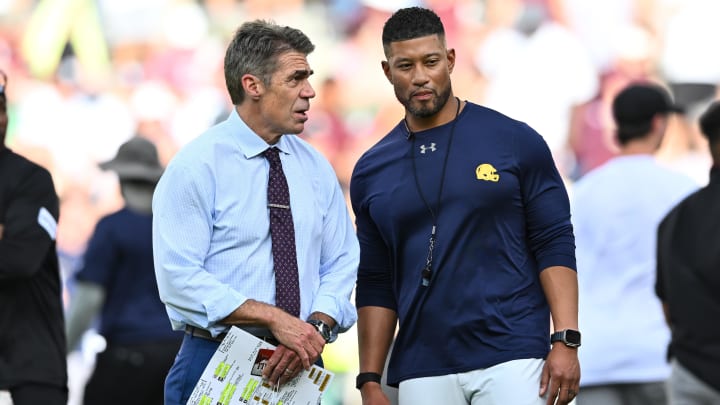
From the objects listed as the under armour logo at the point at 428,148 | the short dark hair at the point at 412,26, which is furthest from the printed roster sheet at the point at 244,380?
the short dark hair at the point at 412,26

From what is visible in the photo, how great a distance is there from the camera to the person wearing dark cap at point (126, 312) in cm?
796

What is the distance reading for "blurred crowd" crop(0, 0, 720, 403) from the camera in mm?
11484

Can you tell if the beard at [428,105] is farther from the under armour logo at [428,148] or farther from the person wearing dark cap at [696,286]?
the person wearing dark cap at [696,286]

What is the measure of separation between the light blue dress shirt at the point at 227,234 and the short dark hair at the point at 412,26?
0.60 metres

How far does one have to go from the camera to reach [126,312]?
802cm

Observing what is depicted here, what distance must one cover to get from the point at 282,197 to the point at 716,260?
1671mm

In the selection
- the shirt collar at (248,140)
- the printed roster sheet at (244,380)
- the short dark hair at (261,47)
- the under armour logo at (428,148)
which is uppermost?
the short dark hair at (261,47)

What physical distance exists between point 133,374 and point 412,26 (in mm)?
3355

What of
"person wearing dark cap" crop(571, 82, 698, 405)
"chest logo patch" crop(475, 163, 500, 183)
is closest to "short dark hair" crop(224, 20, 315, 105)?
"chest logo patch" crop(475, 163, 500, 183)

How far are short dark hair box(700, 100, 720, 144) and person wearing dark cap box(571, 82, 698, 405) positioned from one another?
1.00 metres

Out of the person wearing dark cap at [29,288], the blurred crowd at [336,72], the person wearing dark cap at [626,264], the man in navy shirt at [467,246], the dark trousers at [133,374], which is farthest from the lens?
the blurred crowd at [336,72]

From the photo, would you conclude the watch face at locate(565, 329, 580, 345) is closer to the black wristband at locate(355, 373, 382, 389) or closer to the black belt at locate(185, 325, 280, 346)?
the black wristband at locate(355, 373, 382, 389)

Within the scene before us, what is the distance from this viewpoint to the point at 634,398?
21.9 ft

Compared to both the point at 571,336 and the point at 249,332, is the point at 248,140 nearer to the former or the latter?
the point at 249,332
